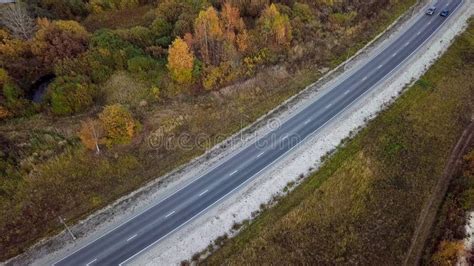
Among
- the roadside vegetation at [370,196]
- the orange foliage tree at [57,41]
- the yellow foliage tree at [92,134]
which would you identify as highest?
the orange foliage tree at [57,41]

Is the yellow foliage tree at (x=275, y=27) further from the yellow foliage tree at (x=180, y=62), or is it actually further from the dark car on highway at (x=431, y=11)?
the dark car on highway at (x=431, y=11)

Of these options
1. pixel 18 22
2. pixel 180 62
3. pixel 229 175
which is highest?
pixel 18 22

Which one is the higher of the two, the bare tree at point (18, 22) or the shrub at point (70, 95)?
the bare tree at point (18, 22)

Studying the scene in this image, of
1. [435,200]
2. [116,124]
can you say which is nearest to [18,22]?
[116,124]

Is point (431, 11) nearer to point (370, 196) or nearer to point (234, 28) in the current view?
point (234, 28)

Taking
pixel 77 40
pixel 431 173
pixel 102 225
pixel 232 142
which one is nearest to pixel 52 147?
pixel 102 225

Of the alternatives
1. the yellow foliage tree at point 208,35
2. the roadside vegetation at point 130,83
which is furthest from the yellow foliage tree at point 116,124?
the yellow foliage tree at point 208,35

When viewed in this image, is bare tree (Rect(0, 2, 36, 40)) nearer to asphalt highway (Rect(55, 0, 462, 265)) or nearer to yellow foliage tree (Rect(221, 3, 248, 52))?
yellow foliage tree (Rect(221, 3, 248, 52))
